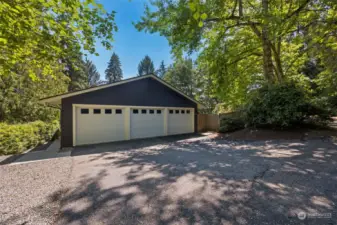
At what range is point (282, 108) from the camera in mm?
7691

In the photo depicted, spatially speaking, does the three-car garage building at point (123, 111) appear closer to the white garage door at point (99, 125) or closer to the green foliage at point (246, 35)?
the white garage door at point (99, 125)

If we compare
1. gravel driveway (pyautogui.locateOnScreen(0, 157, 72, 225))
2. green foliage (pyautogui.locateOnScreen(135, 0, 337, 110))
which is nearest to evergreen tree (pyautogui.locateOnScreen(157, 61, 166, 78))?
green foliage (pyautogui.locateOnScreen(135, 0, 337, 110))

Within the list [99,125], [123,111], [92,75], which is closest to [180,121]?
[123,111]

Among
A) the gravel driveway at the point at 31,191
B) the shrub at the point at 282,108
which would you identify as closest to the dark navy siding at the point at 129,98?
the gravel driveway at the point at 31,191

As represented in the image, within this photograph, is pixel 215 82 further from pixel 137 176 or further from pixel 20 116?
pixel 20 116

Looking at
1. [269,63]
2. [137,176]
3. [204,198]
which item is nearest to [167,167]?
[137,176]

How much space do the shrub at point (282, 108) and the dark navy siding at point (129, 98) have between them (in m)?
5.14

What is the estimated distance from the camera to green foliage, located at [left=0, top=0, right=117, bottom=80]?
12.9ft

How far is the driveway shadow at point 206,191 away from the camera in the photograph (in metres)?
2.18

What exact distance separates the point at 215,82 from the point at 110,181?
1030 centimetres

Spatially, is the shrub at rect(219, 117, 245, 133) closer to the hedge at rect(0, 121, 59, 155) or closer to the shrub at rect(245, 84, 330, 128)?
the shrub at rect(245, 84, 330, 128)

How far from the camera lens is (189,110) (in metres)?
12.7

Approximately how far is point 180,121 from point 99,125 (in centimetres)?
578

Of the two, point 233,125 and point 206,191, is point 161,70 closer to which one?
point 233,125
